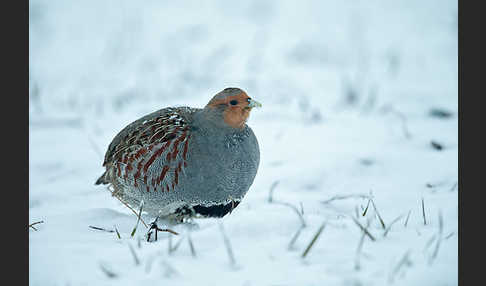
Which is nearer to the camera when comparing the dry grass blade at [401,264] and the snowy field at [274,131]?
the dry grass blade at [401,264]

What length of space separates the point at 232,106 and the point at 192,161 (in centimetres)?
44

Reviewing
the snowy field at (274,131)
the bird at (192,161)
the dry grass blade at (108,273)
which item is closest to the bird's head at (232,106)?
the bird at (192,161)

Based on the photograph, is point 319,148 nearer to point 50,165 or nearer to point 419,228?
point 419,228

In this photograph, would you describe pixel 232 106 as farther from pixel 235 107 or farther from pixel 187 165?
pixel 187 165

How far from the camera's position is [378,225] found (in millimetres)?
2381

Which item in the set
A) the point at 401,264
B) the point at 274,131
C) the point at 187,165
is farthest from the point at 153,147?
the point at 274,131

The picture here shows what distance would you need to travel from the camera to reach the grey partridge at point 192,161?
105 inches

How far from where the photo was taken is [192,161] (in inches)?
105

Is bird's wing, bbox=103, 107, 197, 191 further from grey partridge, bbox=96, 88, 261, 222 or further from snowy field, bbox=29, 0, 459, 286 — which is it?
snowy field, bbox=29, 0, 459, 286

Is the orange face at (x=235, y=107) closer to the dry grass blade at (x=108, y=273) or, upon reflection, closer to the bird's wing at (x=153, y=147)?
the bird's wing at (x=153, y=147)

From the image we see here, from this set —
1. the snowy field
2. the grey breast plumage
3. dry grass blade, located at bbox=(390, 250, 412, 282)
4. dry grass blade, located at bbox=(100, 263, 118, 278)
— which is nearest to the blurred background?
the snowy field

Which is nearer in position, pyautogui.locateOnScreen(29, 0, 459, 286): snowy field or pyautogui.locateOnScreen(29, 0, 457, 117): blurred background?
pyautogui.locateOnScreen(29, 0, 459, 286): snowy field

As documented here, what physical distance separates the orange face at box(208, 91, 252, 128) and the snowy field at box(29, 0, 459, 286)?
1.63 feet

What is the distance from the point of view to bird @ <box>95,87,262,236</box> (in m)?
2.67
